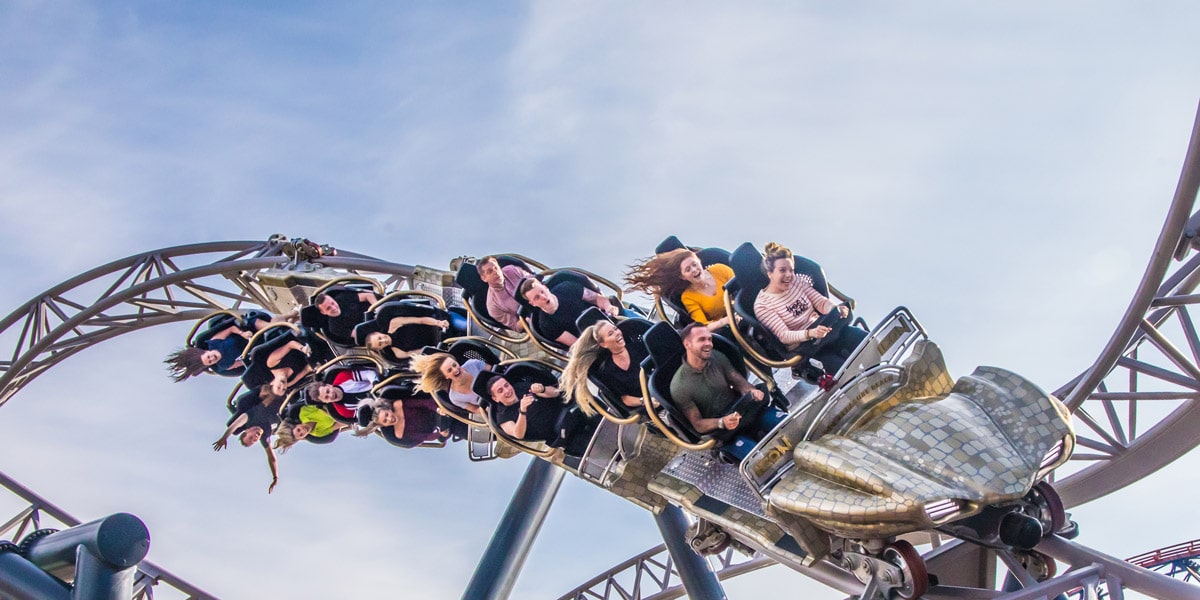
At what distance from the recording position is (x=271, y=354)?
26.1 feet

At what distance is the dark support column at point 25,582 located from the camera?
4.66 m

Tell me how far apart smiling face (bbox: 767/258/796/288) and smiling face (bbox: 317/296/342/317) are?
372cm

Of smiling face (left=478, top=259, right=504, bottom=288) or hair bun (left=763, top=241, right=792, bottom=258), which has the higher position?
smiling face (left=478, top=259, right=504, bottom=288)

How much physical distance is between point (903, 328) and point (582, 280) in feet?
7.47

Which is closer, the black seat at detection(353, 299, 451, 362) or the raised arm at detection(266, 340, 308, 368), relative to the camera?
the black seat at detection(353, 299, 451, 362)

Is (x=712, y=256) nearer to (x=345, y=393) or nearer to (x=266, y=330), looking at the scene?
(x=345, y=393)

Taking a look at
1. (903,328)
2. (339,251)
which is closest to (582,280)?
(903,328)

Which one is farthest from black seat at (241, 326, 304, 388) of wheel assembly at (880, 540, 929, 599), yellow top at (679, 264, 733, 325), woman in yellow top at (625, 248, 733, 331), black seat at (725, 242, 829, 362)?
wheel assembly at (880, 540, 929, 599)

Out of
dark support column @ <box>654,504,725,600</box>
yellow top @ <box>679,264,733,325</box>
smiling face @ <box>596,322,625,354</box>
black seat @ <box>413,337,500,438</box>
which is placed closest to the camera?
smiling face @ <box>596,322,625,354</box>

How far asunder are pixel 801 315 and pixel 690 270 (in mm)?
885

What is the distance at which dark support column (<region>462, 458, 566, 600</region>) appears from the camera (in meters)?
→ 7.74

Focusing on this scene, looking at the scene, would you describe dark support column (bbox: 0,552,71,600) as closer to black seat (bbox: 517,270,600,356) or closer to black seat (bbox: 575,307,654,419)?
black seat (bbox: 575,307,654,419)

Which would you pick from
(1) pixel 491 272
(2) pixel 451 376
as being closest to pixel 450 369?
(2) pixel 451 376

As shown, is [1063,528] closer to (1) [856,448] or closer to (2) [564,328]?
(1) [856,448]
